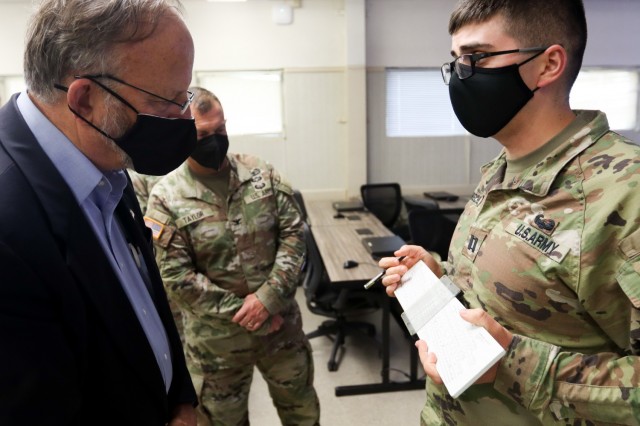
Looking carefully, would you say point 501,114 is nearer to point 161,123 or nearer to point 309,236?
point 161,123

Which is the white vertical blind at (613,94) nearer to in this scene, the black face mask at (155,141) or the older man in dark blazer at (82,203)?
the black face mask at (155,141)

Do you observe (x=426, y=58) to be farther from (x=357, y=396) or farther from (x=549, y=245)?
(x=549, y=245)

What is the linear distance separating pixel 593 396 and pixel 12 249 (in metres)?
1.09

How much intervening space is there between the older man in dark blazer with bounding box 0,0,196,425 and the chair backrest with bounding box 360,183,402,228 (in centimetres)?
414

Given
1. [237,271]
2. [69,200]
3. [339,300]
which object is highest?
[69,200]

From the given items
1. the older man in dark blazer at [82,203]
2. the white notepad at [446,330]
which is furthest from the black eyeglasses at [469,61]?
the older man in dark blazer at [82,203]

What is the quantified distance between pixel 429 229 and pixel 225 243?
212 centimetres

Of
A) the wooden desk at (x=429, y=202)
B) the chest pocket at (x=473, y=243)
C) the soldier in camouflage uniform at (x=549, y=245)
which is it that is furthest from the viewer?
the wooden desk at (x=429, y=202)

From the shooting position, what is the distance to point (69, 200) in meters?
0.83

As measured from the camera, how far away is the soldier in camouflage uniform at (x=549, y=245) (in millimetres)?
823

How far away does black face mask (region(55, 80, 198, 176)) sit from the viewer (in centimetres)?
97

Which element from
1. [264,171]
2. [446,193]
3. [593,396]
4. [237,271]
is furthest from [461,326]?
[446,193]

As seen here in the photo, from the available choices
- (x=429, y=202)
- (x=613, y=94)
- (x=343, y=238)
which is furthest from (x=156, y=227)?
(x=613, y=94)

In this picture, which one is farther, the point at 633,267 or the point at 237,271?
the point at 237,271
